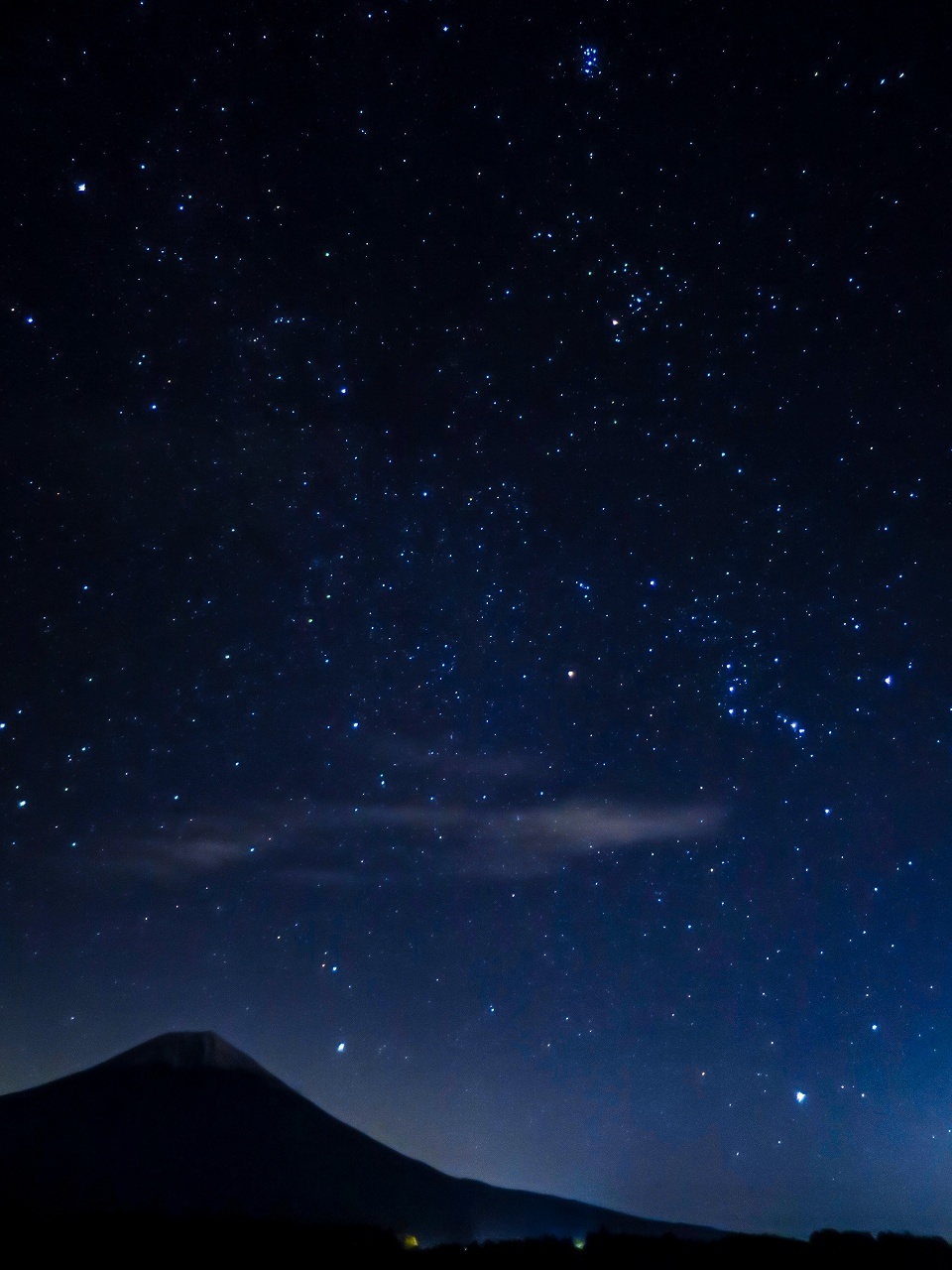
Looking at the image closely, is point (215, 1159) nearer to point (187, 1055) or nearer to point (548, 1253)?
point (187, 1055)

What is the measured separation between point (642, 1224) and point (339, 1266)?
98796 millimetres

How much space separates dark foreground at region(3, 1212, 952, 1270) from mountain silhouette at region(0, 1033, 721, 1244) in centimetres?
4678

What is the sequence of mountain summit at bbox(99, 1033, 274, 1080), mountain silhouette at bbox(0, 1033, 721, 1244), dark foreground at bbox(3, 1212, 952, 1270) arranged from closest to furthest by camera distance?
dark foreground at bbox(3, 1212, 952, 1270) → mountain silhouette at bbox(0, 1033, 721, 1244) → mountain summit at bbox(99, 1033, 274, 1080)

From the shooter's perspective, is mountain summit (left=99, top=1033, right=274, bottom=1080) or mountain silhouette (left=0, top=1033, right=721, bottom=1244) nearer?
mountain silhouette (left=0, top=1033, right=721, bottom=1244)

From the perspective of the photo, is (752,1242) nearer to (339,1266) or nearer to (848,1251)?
(848,1251)

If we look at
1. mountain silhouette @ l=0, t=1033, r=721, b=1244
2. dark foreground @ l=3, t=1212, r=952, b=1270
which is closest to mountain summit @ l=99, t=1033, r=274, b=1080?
mountain silhouette @ l=0, t=1033, r=721, b=1244

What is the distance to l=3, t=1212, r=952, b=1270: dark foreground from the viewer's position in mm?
14438

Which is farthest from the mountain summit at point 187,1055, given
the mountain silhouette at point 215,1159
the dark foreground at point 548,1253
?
the dark foreground at point 548,1253

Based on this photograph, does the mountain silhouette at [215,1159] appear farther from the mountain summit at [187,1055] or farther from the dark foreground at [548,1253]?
the dark foreground at [548,1253]

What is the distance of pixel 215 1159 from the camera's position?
253ft

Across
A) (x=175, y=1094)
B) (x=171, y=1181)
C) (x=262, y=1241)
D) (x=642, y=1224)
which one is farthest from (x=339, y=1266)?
(x=642, y=1224)

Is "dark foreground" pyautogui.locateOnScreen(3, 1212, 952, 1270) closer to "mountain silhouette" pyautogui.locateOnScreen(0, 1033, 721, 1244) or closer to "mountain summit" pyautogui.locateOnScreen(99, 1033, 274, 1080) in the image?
"mountain silhouette" pyautogui.locateOnScreen(0, 1033, 721, 1244)

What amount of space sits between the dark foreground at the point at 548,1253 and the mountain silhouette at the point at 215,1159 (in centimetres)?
4678

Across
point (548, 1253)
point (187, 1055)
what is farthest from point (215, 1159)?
point (548, 1253)
